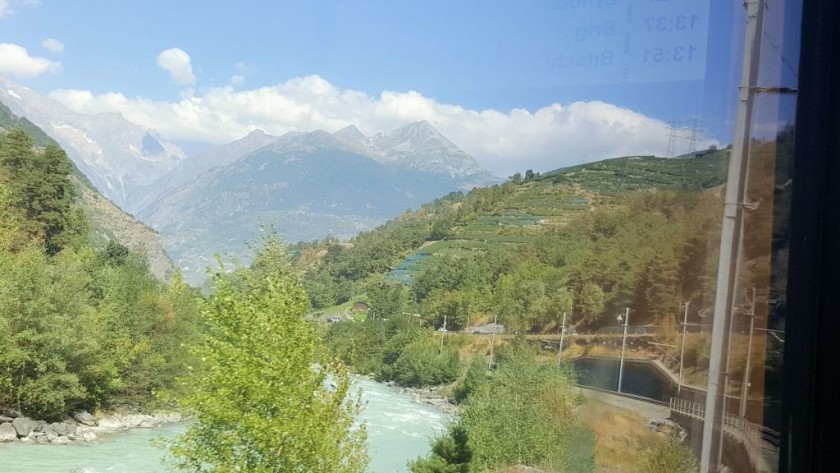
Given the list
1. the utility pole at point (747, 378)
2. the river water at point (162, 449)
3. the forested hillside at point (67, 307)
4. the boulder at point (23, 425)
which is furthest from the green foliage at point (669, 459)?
the boulder at point (23, 425)

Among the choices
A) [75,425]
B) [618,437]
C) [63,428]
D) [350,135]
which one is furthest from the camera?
[75,425]

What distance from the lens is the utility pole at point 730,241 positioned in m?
0.96

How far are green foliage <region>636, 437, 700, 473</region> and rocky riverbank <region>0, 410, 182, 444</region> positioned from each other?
4711mm

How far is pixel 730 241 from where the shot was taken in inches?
38.5

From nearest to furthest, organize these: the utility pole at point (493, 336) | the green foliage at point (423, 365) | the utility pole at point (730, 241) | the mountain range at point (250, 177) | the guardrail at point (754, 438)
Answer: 1. the guardrail at point (754, 438)
2. the utility pole at point (730, 241)
3. the utility pole at point (493, 336)
4. the green foliage at point (423, 365)
5. the mountain range at point (250, 177)

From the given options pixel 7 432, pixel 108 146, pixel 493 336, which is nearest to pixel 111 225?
pixel 108 146

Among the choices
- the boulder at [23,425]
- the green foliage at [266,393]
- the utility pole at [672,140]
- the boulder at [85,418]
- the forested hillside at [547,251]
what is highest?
the utility pole at [672,140]

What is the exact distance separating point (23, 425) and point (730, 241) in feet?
19.4

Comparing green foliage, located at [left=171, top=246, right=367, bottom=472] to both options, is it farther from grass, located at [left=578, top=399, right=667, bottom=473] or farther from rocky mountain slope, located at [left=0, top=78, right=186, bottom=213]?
grass, located at [left=578, top=399, right=667, bottom=473]

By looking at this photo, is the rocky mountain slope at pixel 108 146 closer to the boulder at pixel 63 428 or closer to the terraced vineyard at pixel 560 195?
the boulder at pixel 63 428

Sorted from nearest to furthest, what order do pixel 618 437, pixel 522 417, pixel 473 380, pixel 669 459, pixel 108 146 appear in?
1. pixel 669 459
2. pixel 618 437
3. pixel 522 417
4. pixel 473 380
5. pixel 108 146

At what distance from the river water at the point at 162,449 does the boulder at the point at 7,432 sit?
0.06 meters

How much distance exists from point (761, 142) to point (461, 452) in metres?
2.21

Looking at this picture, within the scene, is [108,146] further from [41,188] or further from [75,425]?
[75,425]
